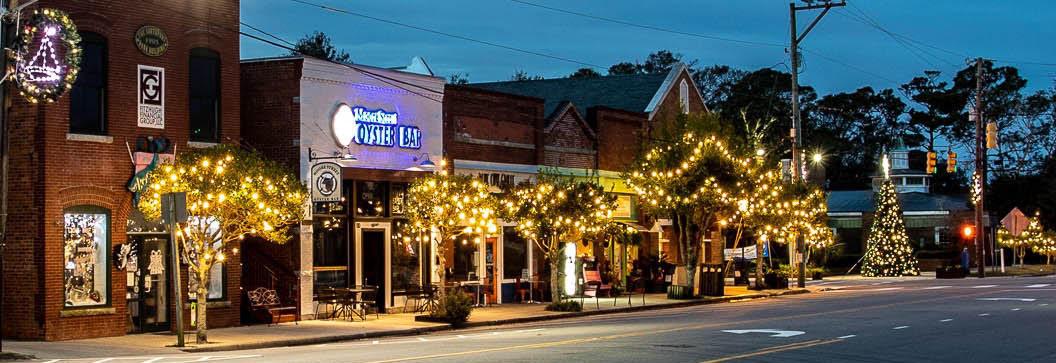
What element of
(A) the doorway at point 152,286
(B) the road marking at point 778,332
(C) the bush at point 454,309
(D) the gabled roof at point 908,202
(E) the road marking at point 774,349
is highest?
(D) the gabled roof at point 908,202

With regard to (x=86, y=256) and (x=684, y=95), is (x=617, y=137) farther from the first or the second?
(x=86, y=256)

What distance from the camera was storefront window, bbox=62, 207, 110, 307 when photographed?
86.2 feet

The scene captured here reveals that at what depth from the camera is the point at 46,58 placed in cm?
2209

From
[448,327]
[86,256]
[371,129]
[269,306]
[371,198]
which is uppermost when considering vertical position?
[371,129]

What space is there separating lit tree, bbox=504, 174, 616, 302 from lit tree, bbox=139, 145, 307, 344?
10628 millimetres

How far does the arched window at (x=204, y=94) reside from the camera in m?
28.9

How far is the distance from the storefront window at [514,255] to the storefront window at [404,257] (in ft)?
14.9

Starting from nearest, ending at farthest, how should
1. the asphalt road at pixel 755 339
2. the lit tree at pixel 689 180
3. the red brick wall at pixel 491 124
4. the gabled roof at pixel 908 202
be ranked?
the asphalt road at pixel 755 339 → the red brick wall at pixel 491 124 → the lit tree at pixel 689 180 → the gabled roof at pixel 908 202

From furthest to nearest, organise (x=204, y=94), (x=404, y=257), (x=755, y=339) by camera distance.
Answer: (x=404, y=257)
(x=204, y=94)
(x=755, y=339)

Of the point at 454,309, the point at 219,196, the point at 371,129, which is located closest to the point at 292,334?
the point at 219,196

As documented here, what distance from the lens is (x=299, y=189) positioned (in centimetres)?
2652

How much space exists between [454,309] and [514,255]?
9617 millimetres

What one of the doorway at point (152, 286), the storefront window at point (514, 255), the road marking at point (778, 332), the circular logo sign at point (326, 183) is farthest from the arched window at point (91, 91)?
the storefront window at point (514, 255)

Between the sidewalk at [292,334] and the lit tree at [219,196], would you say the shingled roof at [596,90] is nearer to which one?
the sidewalk at [292,334]
